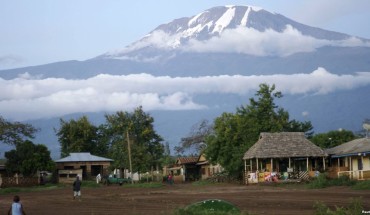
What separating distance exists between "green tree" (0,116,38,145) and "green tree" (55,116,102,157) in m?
20.9

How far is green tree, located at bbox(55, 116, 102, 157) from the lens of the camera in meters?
84.7

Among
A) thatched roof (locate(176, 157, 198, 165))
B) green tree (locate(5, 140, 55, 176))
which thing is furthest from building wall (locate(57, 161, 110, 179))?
thatched roof (locate(176, 157, 198, 165))

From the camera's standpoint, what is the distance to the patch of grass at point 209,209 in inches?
622

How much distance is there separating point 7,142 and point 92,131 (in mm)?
25096

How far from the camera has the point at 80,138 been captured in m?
85.6

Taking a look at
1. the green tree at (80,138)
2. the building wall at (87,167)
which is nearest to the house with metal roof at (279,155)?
the building wall at (87,167)

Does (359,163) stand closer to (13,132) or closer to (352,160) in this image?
(352,160)

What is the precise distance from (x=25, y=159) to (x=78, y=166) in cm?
1127

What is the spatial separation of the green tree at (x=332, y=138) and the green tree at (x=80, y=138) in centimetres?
3512

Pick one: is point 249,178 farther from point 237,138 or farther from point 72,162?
point 72,162

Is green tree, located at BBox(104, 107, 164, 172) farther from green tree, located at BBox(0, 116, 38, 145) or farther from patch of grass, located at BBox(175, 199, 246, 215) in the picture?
patch of grass, located at BBox(175, 199, 246, 215)

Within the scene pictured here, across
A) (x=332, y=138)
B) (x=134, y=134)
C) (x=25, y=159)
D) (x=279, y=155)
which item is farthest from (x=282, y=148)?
(x=134, y=134)

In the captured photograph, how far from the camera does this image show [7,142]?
204ft

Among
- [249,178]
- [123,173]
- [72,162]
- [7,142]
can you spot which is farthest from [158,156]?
[249,178]
